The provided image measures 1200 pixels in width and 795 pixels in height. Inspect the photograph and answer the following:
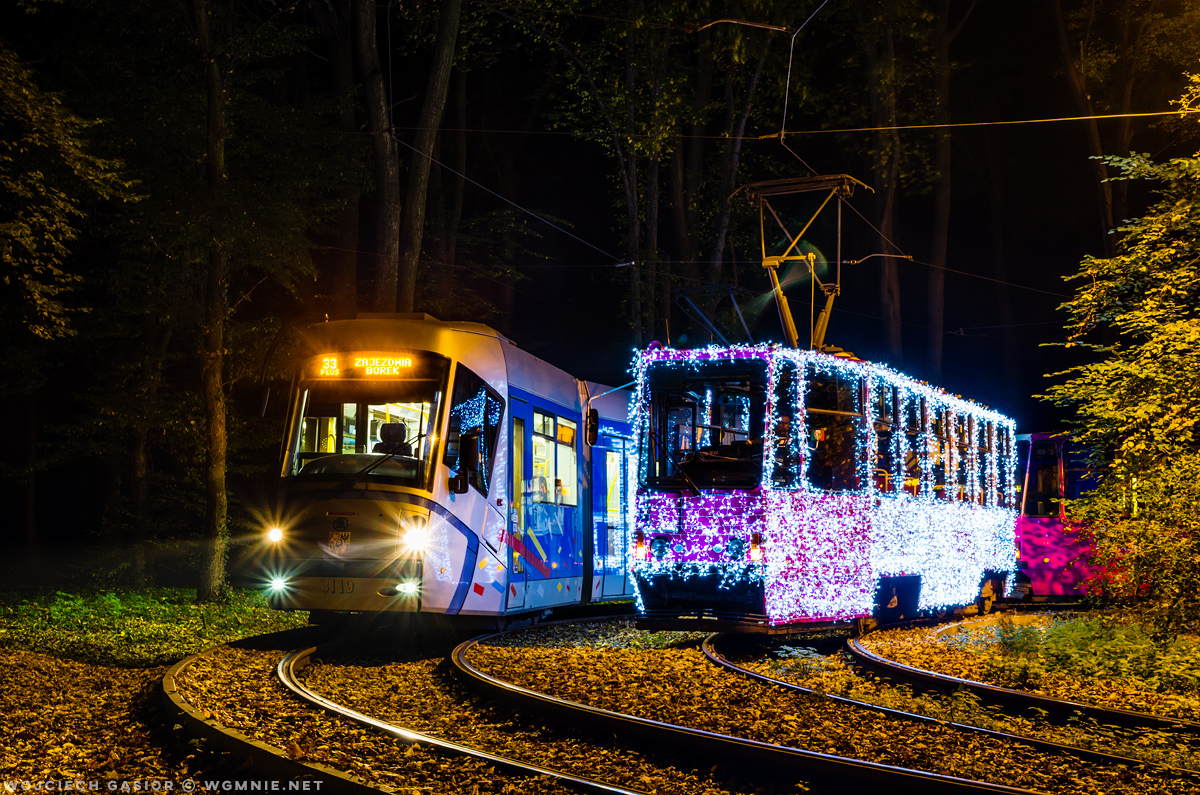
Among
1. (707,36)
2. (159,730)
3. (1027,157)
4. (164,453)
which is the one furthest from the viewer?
(1027,157)

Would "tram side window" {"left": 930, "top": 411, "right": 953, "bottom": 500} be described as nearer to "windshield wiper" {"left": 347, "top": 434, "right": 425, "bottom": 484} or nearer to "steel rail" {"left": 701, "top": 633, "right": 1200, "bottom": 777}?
"steel rail" {"left": 701, "top": 633, "right": 1200, "bottom": 777}

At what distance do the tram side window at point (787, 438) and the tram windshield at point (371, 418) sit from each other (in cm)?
360

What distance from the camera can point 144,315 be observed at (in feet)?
73.3

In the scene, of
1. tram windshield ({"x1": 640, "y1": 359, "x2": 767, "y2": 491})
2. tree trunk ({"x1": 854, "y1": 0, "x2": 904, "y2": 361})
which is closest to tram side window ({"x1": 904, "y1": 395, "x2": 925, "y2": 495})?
tram windshield ({"x1": 640, "y1": 359, "x2": 767, "y2": 491})

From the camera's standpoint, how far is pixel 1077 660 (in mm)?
11516

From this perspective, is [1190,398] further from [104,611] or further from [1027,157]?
[1027,157]

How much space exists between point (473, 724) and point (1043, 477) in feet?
50.9

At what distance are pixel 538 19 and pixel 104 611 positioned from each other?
52.7ft

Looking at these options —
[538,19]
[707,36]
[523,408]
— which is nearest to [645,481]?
[523,408]

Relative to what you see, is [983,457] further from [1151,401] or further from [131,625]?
[131,625]

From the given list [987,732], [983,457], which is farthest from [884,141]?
[987,732]

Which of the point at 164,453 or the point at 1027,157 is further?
the point at 1027,157

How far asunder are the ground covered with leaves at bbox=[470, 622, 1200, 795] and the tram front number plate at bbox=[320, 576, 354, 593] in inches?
59.8

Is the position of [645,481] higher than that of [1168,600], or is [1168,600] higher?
[645,481]
